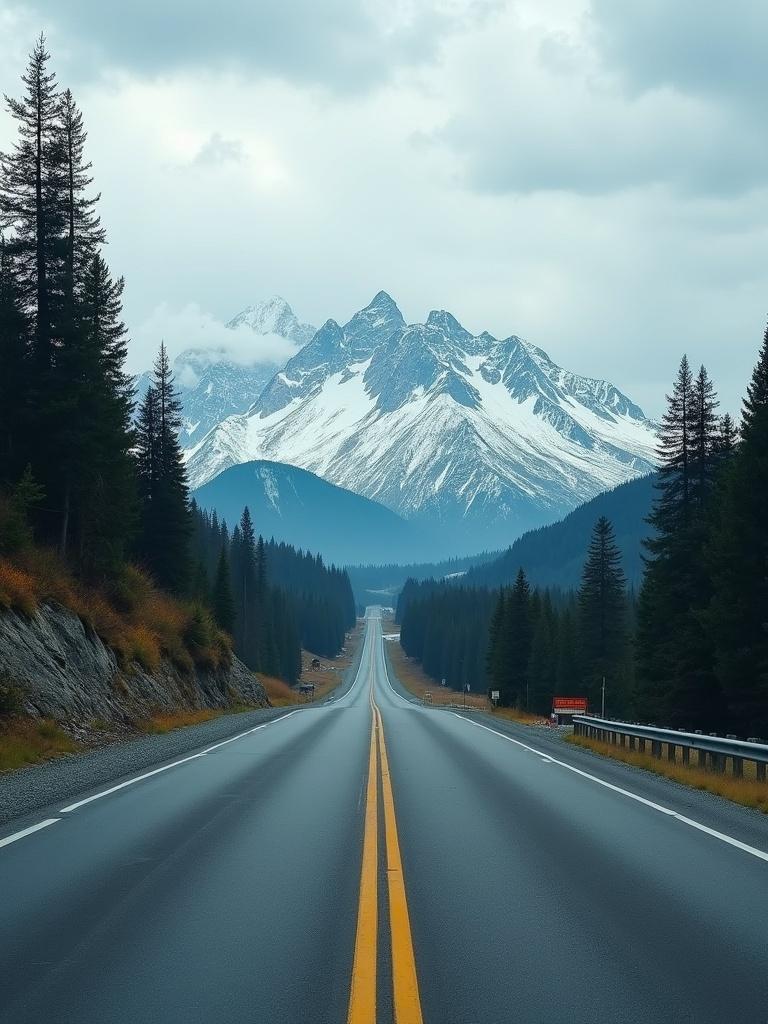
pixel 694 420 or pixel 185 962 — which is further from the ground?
pixel 694 420

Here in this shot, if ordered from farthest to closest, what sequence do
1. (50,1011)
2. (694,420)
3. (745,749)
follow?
(694,420) → (745,749) → (50,1011)

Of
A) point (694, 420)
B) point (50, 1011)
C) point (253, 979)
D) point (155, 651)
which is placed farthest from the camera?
point (694, 420)

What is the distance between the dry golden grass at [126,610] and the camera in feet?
87.0

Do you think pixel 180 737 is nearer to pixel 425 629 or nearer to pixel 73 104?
pixel 73 104

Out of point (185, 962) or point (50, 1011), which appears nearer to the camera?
point (50, 1011)

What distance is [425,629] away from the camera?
181 m

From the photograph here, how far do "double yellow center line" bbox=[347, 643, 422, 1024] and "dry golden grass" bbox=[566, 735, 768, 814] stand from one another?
6.52m

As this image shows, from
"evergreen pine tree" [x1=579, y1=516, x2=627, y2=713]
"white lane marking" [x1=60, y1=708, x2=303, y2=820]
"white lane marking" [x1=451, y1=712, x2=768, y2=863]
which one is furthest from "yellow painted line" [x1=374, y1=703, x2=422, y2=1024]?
"evergreen pine tree" [x1=579, y1=516, x2=627, y2=713]

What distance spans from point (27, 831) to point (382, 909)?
17.0 feet

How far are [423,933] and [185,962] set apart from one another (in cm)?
171

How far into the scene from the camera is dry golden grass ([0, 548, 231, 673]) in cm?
2653

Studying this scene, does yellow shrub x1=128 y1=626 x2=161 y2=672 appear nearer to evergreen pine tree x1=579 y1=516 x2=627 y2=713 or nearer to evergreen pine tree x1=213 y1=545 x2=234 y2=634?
evergreen pine tree x1=579 y1=516 x2=627 y2=713

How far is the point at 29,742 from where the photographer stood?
1950 centimetres

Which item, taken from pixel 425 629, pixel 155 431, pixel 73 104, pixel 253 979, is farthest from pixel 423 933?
pixel 425 629
